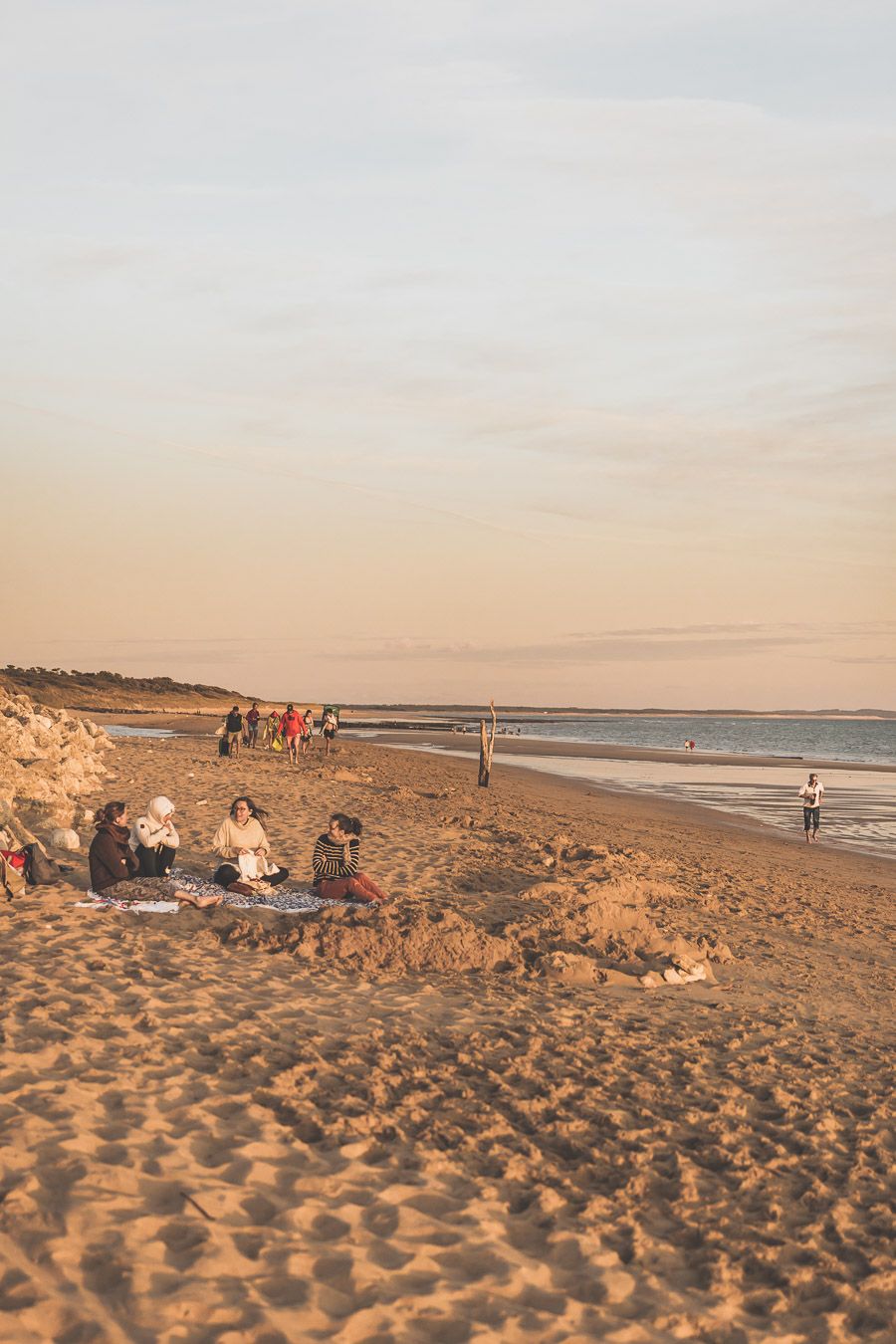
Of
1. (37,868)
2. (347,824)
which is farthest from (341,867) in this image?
(37,868)

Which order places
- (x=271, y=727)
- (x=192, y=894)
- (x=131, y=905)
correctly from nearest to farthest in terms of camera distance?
(x=131, y=905), (x=192, y=894), (x=271, y=727)

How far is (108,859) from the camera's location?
37.8ft

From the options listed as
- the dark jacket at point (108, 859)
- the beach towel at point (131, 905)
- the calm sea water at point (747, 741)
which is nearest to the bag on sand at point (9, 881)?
the beach towel at point (131, 905)

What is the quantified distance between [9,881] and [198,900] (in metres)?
1.89

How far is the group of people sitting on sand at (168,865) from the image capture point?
1148cm

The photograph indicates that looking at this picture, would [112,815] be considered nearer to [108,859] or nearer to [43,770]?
[108,859]

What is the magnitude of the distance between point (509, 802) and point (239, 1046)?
1913 centimetres

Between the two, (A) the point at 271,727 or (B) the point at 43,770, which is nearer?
(B) the point at 43,770

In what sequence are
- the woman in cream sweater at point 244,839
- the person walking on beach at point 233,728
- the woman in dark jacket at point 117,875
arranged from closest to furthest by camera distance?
the woman in dark jacket at point 117,875
the woman in cream sweater at point 244,839
the person walking on beach at point 233,728

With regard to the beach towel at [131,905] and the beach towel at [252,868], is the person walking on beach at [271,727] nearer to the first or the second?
the beach towel at [252,868]

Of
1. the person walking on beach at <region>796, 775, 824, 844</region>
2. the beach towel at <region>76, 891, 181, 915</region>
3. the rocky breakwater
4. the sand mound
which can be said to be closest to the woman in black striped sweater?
the sand mound

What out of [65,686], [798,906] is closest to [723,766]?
[798,906]

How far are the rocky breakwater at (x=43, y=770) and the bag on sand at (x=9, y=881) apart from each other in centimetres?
155

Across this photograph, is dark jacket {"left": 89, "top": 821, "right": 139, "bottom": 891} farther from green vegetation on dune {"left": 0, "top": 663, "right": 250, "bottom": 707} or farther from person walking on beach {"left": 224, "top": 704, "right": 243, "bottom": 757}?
green vegetation on dune {"left": 0, "top": 663, "right": 250, "bottom": 707}
